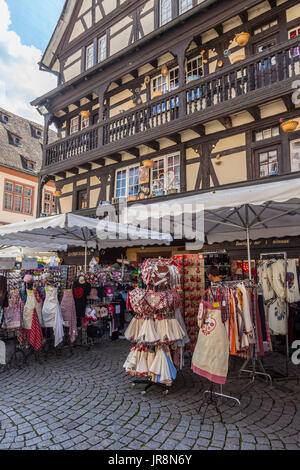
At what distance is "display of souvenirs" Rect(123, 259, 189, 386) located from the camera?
12.7 feet

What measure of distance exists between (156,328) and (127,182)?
331 inches

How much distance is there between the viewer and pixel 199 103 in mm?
9180

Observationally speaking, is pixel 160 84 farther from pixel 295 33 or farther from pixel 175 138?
pixel 295 33

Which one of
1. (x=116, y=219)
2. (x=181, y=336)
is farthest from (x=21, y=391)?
(x=116, y=219)

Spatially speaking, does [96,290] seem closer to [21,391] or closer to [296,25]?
[21,391]

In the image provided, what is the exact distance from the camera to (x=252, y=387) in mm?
4070

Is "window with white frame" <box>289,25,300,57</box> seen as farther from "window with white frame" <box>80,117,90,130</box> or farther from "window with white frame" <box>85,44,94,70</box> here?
"window with white frame" <box>85,44,94,70</box>

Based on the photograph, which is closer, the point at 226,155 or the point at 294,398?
the point at 294,398

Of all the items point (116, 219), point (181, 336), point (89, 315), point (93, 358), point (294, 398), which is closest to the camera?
point (294, 398)

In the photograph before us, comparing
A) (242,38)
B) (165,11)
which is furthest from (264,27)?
(165,11)

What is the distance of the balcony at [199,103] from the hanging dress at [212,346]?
6.64 meters

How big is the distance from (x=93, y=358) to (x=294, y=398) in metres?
3.48

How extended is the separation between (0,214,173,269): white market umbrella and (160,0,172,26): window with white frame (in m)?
9.18

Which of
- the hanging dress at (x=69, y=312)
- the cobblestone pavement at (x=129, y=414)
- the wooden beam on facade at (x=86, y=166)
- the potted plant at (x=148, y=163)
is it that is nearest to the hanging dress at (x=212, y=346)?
the cobblestone pavement at (x=129, y=414)
